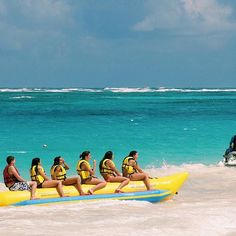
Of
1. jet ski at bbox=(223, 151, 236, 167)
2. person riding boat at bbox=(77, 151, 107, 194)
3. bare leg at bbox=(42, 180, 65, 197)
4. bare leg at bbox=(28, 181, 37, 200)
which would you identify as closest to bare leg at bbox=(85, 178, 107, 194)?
person riding boat at bbox=(77, 151, 107, 194)

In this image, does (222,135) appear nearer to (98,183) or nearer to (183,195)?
(183,195)

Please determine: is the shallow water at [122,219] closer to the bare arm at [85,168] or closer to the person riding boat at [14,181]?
the person riding boat at [14,181]

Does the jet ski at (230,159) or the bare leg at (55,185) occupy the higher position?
the jet ski at (230,159)

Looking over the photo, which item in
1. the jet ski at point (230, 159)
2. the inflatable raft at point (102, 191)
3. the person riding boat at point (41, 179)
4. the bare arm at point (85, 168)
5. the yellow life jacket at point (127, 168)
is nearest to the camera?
the inflatable raft at point (102, 191)

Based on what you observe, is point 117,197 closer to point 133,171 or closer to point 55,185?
point 133,171

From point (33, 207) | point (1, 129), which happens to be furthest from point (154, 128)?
point (33, 207)

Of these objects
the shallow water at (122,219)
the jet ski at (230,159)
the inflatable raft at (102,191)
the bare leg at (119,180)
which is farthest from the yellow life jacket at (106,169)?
the jet ski at (230,159)

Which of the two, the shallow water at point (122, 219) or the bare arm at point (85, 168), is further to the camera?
the bare arm at point (85, 168)

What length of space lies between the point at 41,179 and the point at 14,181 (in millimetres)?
560

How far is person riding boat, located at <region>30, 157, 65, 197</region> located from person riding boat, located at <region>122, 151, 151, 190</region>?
170 cm

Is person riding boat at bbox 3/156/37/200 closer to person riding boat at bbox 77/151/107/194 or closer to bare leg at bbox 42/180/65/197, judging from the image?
bare leg at bbox 42/180/65/197

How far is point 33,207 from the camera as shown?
10.5 meters

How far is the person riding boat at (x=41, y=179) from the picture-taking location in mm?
11250

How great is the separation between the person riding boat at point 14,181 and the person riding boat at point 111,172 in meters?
1.68
